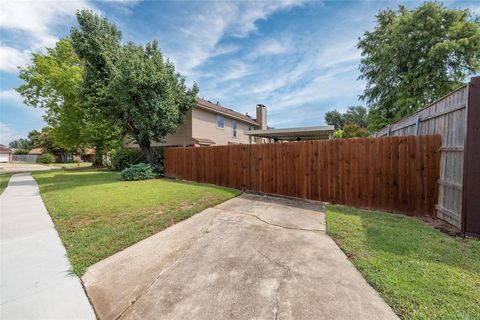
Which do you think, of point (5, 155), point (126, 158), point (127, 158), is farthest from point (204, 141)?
point (5, 155)

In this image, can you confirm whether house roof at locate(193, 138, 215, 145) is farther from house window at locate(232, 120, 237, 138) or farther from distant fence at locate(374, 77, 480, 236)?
distant fence at locate(374, 77, 480, 236)

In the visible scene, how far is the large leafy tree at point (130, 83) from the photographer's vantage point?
11766 mm

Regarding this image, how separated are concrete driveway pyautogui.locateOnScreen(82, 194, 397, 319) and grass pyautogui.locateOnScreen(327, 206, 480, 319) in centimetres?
20

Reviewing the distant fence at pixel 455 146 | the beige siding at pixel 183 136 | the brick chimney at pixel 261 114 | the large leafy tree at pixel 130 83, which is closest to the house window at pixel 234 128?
the brick chimney at pixel 261 114

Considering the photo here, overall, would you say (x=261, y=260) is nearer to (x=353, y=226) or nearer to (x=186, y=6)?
(x=353, y=226)

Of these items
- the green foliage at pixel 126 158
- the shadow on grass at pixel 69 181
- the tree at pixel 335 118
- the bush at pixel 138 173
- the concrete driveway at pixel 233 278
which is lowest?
the shadow on grass at pixel 69 181

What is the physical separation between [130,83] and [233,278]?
12.3 metres

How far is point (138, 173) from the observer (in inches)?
483

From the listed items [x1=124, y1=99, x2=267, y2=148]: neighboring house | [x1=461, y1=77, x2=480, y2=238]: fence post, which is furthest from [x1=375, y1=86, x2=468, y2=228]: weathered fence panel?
[x1=124, y1=99, x2=267, y2=148]: neighboring house

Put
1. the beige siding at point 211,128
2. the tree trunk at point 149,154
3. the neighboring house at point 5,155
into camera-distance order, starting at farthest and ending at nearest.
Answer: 1. the neighboring house at point 5,155
2. the beige siding at point 211,128
3. the tree trunk at point 149,154

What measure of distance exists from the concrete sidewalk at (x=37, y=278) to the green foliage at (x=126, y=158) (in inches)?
489

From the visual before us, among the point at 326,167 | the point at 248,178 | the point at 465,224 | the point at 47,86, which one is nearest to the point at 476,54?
the point at 326,167

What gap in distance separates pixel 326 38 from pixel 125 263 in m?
9.86

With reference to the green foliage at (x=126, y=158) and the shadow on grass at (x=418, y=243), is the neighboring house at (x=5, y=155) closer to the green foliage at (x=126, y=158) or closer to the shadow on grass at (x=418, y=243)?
the green foliage at (x=126, y=158)
